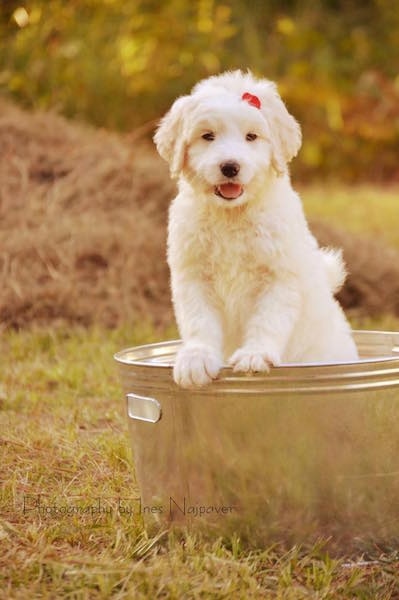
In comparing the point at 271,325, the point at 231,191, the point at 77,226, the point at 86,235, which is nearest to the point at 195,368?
the point at 271,325

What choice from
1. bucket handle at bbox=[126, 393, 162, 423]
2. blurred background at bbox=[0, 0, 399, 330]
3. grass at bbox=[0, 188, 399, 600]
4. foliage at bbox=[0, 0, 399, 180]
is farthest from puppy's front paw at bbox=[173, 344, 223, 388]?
foliage at bbox=[0, 0, 399, 180]

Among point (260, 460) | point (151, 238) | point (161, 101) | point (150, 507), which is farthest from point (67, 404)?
point (161, 101)

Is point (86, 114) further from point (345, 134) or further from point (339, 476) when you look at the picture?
point (339, 476)

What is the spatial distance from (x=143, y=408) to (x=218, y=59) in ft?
27.4

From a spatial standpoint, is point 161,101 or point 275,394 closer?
point 275,394

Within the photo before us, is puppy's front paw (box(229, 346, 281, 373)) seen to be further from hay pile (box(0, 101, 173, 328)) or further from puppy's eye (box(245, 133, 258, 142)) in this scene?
hay pile (box(0, 101, 173, 328))

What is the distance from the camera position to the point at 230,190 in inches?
111

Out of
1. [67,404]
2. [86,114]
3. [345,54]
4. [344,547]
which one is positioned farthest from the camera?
[345,54]

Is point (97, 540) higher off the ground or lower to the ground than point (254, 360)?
lower

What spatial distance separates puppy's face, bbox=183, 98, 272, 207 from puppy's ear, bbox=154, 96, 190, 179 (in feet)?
0.18

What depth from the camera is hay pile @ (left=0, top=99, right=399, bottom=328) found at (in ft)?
19.5

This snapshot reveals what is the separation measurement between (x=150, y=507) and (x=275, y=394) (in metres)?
0.56

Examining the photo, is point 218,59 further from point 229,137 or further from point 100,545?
point 100,545

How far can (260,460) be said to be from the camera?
8.82 feet
